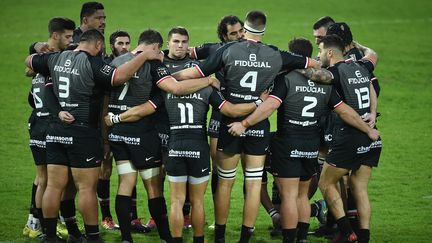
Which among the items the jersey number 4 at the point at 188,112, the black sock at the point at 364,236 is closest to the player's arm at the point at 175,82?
the jersey number 4 at the point at 188,112

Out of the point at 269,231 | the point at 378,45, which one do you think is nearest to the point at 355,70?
the point at 269,231

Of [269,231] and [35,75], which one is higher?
[35,75]

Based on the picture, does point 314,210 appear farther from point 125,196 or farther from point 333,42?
point 125,196

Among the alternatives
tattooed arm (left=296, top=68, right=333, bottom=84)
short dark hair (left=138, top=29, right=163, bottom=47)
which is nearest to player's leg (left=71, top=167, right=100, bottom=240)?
short dark hair (left=138, top=29, right=163, bottom=47)

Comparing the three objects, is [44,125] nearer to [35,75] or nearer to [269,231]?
[35,75]

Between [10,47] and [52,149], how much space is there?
15.2 meters

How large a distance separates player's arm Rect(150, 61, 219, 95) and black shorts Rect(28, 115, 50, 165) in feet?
5.38

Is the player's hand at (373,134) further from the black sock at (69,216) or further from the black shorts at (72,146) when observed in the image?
the black sock at (69,216)

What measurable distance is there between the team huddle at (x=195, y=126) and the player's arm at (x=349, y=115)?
0.01 m

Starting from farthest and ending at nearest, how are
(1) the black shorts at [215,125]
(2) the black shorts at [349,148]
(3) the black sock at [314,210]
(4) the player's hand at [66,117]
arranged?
(3) the black sock at [314,210] < (1) the black shorts at [215,125] < (2) the black shorts at [349,148] < (4) the player's hand at [66,117]

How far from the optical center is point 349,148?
1088 cm

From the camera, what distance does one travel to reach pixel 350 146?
35.7ft

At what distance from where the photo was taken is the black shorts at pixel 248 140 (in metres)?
10.6

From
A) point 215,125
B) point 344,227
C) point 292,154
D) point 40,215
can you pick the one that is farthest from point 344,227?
point 40,215
